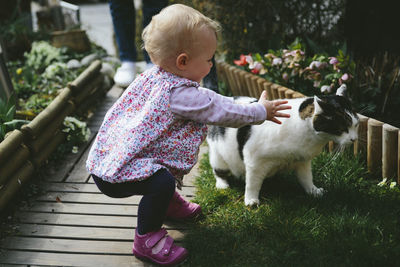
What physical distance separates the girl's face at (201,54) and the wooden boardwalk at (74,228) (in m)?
1.07

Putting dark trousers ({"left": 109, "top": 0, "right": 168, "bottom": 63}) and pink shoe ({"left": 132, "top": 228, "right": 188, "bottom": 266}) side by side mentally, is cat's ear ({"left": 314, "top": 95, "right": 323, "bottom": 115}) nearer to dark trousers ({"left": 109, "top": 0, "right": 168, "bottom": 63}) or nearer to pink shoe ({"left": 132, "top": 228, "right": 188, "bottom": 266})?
pink shoe ({"left": 132, "top": 228, "right": 188, "bottom": 266})

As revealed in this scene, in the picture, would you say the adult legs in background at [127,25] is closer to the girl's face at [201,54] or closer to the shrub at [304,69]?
the shrub at [304,69]

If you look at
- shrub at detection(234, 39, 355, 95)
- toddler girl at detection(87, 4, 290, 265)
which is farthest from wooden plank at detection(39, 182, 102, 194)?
shrub at detection(234, 39, 355, 95)

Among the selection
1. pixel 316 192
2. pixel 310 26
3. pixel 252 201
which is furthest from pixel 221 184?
pixel 310 26

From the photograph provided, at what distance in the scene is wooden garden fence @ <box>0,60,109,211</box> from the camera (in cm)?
266

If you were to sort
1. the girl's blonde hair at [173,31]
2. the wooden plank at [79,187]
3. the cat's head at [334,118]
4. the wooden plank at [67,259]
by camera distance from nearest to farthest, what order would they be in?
1. the girl's blonde hair at [173,31]
2. the cat's head at [334,118]
3. the wooden plank at [67,259]
4. the wooden plank at [79,187]

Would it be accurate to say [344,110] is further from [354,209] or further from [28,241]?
[28,241]

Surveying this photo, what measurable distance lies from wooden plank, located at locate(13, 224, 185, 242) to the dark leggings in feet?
1.10

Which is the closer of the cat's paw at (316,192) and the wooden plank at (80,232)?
the wooden plank at (80,232)

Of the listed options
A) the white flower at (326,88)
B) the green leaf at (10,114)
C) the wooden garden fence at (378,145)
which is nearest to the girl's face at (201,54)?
the wooden garden fence at (378,145)

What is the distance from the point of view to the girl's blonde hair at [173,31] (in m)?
1.89

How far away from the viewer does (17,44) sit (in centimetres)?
632

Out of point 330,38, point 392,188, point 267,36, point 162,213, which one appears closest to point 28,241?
point 162,213

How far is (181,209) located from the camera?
2.55 meters
